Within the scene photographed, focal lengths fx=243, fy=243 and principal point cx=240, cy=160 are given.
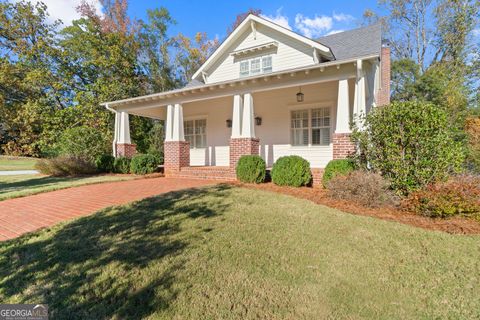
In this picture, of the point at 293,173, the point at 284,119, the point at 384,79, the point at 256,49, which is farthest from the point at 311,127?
the point at 384,79

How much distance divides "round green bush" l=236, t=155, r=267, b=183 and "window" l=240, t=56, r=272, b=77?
184 inches

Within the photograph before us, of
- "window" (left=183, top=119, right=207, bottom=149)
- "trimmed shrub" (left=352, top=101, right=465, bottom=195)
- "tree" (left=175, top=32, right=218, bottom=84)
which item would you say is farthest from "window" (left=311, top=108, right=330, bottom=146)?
"tree" (left=175, top=32, right=218, bottom=84)

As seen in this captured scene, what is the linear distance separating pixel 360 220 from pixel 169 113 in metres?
8.47

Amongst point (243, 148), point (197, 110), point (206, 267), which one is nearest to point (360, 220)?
point (206, 267)

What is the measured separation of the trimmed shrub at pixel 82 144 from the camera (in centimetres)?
1280

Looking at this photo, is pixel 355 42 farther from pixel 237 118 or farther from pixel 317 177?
pixel 317 177

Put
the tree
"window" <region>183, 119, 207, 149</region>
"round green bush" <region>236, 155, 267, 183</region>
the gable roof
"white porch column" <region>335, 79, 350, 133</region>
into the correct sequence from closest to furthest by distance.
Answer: "white porch column" <region>335, 79, 350, 133</region>
"round green bush" <region>236, 155, 267, 183</region>
the gable roof
"window" <region>183, 119, 207, 149</region>
the tree

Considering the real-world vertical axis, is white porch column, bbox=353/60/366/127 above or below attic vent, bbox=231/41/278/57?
below

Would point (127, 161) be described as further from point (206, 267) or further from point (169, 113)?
point (206, 267)

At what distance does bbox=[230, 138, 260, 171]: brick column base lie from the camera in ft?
27.6

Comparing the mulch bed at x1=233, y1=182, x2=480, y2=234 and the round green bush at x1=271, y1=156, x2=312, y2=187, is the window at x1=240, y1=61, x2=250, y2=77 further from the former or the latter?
the mulch bed at x1=233, y1=182, x2=480, y2=234

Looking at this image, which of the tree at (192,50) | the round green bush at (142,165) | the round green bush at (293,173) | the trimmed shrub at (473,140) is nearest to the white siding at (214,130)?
the round green bush at (142,165)

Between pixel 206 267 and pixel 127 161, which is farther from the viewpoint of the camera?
pixel 127 161

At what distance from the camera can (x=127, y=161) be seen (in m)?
11.1
